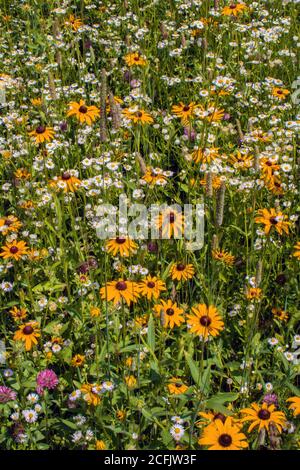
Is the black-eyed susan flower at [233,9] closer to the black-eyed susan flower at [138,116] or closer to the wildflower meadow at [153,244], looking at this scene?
the wildflower meadow at [153,244]

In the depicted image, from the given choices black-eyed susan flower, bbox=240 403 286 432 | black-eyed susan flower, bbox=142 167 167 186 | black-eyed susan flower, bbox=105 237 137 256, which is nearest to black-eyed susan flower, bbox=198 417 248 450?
black-eyed susan flower, bbox=240 403 286 432

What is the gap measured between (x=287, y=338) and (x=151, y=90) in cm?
234

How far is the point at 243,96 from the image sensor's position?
3.93 m

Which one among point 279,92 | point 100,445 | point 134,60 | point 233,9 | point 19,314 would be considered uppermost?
point 233,9

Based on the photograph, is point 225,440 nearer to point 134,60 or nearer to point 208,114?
point 208,114

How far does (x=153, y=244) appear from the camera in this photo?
2.92 meters

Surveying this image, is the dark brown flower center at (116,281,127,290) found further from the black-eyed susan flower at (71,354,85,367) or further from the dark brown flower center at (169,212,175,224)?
the dark brown flower center at (169,212,175,224)

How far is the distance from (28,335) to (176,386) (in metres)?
0.70

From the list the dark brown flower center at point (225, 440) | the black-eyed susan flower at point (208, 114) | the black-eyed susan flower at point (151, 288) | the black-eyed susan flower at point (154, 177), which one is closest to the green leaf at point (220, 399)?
the dark brown flower center at point (225, 440)

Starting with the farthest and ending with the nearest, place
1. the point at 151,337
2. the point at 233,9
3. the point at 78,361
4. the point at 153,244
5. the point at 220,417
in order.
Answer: the point at 233,9 < the point at 153,244 < the point at 78,361 < the point at 151,337 < the point at 220,417

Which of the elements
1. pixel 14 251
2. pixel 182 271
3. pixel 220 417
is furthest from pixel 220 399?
pixel 14 251

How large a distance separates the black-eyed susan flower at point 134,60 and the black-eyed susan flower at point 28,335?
2.16 meters
